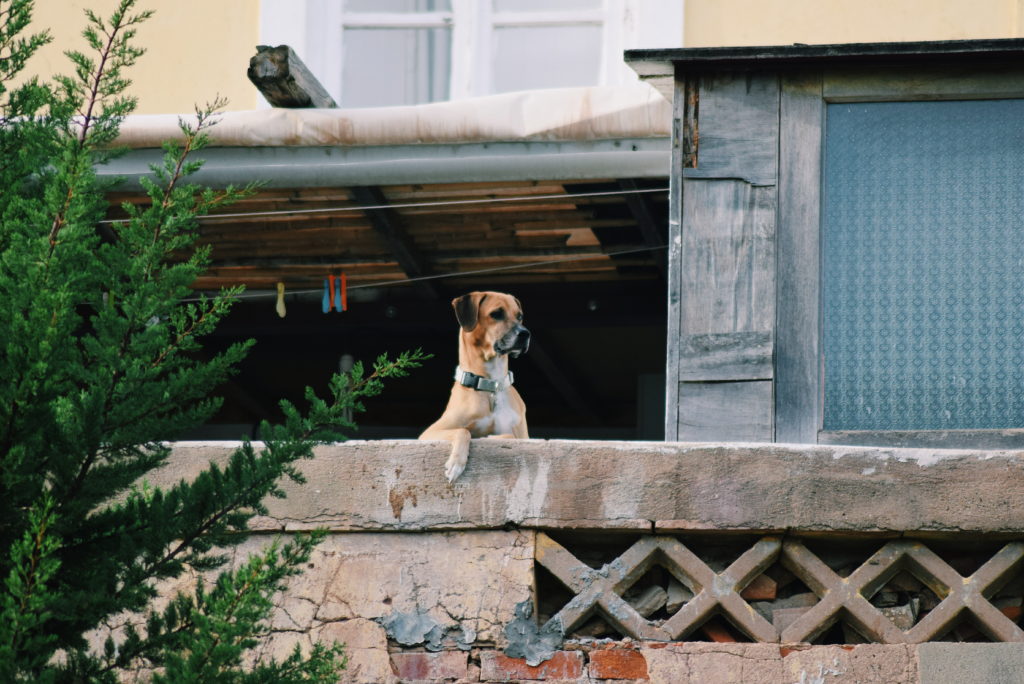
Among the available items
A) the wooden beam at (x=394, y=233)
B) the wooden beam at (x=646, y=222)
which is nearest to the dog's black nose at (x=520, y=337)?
the wooden beam at (x=646, y=222)

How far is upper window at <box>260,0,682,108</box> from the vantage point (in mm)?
7652

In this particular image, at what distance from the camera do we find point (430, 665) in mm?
5090

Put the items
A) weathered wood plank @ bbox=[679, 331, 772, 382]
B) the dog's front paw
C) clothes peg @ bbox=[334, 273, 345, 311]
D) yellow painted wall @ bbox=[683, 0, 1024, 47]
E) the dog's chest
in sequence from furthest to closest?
clothes peg @ bbox=[334, 273, 345, 311] → yellow painted wall @ bbox=[683, 0, 1024, 47] → the dog's chest → weathered wood plank @ bbox=[679, 331, 772, 382] → the dog's front paw

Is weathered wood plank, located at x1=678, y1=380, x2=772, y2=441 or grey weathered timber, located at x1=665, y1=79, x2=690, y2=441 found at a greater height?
grey weathered timber, located at x1=665, y1=79, x2=690, y2=441

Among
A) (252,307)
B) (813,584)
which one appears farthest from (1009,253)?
(252,307)

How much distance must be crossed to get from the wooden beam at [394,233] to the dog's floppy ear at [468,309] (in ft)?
2.25

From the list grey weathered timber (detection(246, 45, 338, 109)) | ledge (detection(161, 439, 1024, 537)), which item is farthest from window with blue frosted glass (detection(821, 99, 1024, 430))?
grey weathered timber (detection(246, 45, 338, 109))

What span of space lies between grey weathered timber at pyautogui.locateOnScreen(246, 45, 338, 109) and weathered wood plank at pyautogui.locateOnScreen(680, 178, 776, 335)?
1.70 m

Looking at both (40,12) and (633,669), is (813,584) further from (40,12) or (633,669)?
(40,12)

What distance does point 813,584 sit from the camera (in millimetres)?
5156

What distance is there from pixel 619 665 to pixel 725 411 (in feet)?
3.54

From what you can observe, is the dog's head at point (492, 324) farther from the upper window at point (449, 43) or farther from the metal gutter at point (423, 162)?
the upper window at point (449, 43)

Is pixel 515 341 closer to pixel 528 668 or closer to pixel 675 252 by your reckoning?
pixel 675 252

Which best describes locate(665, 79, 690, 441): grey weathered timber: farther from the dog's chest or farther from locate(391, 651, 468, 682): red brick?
locate(391, 651, 468, 682): red brick
